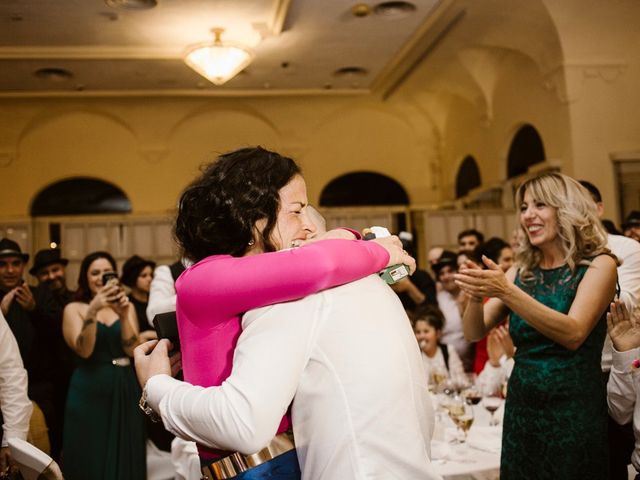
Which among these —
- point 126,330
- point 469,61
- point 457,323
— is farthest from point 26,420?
point 469,61

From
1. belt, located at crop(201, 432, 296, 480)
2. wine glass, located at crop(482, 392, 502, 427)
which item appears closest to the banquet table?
wine glass, located at crop(482, 392, 502, 427)

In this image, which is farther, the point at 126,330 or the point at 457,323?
the point at 457,323

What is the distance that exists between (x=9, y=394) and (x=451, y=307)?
3.43 metres

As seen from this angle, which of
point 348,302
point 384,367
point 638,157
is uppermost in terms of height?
point 638,157

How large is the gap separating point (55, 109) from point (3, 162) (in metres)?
1.16

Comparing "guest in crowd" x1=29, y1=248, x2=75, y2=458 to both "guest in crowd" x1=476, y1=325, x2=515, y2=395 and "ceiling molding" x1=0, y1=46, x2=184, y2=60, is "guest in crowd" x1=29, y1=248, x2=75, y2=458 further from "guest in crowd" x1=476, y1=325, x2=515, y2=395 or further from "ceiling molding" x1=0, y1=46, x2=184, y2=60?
"ceiling molding" x1=0, y1=46, x2=184, y2=60

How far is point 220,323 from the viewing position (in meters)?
1.09

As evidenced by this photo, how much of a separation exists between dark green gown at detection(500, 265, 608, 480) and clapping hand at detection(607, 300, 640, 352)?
68 mm

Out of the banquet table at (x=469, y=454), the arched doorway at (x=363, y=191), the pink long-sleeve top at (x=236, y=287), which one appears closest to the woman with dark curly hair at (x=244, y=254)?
the pink long-sleeve top at (x=236, y=287)

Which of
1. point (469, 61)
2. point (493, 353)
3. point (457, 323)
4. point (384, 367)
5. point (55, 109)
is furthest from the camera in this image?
point (55, 109)

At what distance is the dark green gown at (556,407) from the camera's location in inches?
81.2

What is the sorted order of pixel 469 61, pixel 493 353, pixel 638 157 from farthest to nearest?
pixel 469 61 → pixel 638 157 → pixel 493 353

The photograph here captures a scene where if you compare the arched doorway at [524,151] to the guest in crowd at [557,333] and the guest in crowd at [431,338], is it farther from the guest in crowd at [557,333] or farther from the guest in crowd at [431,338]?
the guest in crowd at [557,333]

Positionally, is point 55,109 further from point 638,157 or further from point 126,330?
point 638,157
